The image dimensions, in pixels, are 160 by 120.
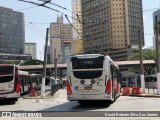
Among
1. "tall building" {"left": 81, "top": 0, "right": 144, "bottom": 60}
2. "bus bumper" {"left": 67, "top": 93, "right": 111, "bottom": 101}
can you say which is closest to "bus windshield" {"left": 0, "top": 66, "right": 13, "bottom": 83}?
"bus bumper" {"left": 67, "top": 93, "right": 111, "bottom": 101}

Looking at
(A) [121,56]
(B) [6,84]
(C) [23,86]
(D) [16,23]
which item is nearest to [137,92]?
(C) [23,86]

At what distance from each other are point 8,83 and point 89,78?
6.99 m

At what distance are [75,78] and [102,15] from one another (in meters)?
17.8

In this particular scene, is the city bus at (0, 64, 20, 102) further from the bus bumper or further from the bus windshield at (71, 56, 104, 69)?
the bus bumper

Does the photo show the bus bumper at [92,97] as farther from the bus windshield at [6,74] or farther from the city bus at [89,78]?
the bus windshield at [6,74]

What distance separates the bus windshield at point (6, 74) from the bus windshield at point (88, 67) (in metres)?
6.17

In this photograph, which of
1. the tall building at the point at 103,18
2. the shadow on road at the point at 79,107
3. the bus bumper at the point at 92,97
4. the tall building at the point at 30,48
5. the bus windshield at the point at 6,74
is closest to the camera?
the shadow on road at the point at 79,107

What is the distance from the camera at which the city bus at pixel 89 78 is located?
61.2 ft

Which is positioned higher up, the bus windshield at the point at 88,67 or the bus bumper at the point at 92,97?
the bus windshield at the point at 88,67

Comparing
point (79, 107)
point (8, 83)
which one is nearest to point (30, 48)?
point (8, 83)

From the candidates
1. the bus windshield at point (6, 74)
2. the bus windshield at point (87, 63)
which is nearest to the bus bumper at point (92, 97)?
the bus windshield at point (87, 63)

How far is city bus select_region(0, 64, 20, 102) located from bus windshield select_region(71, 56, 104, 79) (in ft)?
19.7

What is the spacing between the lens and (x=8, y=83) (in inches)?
912

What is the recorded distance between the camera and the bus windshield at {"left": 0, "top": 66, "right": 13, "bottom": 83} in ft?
76.1
